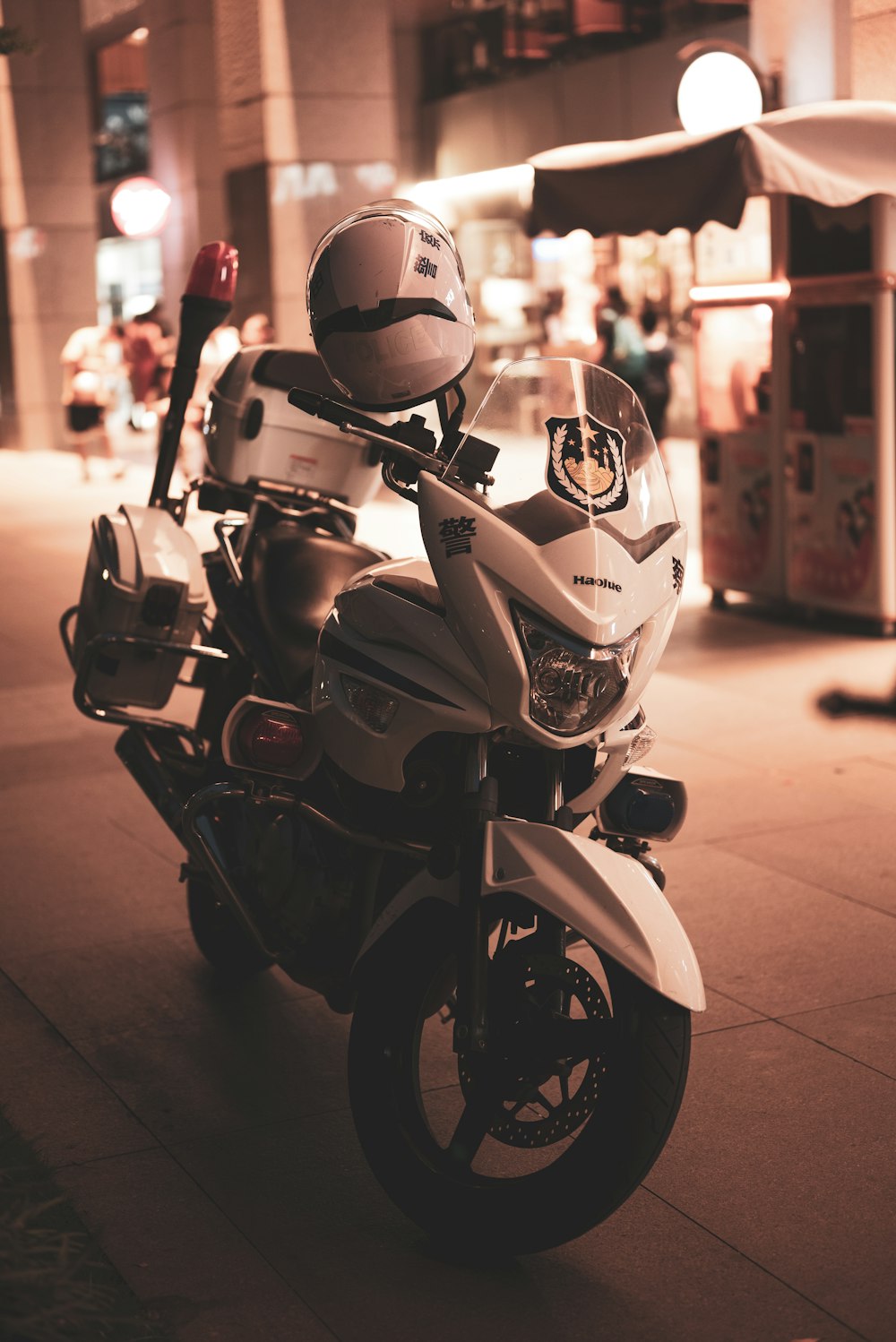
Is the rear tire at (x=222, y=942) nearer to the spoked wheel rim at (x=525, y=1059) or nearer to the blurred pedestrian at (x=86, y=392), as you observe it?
the spoked wheel rim at (x=525, y=1059)

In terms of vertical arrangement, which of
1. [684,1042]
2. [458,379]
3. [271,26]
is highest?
[271,26]

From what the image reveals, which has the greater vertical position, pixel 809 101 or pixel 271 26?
pixel 271 26

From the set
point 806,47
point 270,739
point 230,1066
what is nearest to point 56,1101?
point 230,1066

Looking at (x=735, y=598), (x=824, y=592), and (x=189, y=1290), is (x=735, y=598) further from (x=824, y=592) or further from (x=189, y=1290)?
(x=189, y=1290)

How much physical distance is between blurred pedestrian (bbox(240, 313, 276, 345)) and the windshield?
1143cm

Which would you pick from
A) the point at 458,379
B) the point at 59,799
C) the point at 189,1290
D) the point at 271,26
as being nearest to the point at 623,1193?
the point at 189,1290

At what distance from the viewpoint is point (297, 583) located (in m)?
4.05

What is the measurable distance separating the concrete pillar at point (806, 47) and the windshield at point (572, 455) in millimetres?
7320

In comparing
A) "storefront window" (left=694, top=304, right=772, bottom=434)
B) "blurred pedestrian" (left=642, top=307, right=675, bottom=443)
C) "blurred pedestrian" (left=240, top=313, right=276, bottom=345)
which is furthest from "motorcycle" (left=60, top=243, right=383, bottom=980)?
"blurred pedestrian" (left=642, top=307, right=675, bottom=443)

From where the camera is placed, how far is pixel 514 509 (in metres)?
3.08

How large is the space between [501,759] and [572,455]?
588mm

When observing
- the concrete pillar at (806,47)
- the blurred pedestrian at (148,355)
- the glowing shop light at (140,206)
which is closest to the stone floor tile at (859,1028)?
the concrete pillar at (806,47)

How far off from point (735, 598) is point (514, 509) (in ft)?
25.1

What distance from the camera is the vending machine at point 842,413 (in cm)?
878
